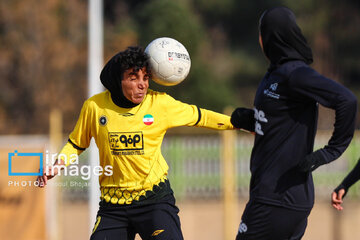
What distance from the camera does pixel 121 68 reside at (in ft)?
14.6

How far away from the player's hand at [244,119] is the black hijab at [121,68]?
762mm

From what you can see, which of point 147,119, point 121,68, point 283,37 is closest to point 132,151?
point 147,119

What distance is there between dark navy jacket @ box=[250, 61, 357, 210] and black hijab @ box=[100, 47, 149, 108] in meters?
1.03

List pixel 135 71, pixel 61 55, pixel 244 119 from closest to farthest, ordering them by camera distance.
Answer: pixel 135 71 → pixel 244 119 → pixel 61 55

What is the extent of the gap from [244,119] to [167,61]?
715 millimetres

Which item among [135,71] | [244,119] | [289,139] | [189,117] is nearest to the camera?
[289,139]

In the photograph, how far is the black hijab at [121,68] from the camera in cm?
441

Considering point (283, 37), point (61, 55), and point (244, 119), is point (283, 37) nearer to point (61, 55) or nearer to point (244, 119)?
point (244, 119)

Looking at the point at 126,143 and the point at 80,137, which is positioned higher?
the point at 80,137

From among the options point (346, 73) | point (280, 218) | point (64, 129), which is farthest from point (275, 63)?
point (346, 73)

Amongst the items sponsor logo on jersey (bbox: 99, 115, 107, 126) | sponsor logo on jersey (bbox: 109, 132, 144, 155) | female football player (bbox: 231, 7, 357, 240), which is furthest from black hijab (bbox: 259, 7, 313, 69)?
sponsor logo on jersey (bbox: 99, 115, 107, 126)

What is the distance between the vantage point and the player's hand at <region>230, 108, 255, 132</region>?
4.48m

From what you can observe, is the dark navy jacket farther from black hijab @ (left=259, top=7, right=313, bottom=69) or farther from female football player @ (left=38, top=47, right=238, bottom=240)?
female football player @ (left=38, top=47, right=238, bottom=240)

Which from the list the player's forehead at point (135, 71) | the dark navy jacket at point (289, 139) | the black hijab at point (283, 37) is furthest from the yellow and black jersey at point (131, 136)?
the black hijab at point (283, 37)
